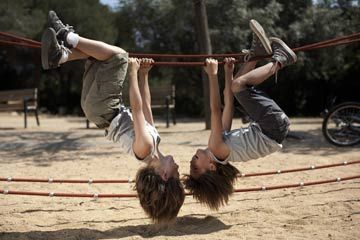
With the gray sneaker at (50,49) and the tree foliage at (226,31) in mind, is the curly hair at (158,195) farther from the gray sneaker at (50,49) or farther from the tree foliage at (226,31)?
the tree foliage at (226,31)

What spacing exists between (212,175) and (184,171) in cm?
202

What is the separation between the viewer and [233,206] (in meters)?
4.51

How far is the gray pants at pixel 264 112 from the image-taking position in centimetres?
367

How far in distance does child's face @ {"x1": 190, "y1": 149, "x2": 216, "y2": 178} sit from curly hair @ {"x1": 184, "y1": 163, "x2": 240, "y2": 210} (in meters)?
0.03

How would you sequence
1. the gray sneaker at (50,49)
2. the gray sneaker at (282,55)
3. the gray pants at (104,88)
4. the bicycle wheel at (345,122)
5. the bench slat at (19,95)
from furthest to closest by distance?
1. the bench slat at (19,95)
2. the bicycle wheel at (345,122)
3. the gray sneaker at (282,55)
4. the gray pants at (104,88)
5. the gray sneaker at (50,49)

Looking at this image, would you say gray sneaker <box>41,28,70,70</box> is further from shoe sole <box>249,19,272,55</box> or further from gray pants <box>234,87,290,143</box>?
shoe sole <box>249,19,272,55</box>

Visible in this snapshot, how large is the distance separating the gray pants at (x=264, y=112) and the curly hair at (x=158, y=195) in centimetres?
78

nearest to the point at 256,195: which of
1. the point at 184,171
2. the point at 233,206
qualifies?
the point at 233,206

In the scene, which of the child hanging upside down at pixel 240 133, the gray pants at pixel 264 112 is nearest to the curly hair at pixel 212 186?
the child hanging upside down at pixel 240 133

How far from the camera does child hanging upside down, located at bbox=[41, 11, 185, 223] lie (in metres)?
3.48

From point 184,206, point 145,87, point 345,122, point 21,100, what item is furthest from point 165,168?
point 21,100

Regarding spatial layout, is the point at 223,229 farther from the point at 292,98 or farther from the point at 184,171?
the point at 292,98

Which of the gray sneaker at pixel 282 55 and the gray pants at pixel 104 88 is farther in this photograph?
the gray sneaker at pixel 282 55

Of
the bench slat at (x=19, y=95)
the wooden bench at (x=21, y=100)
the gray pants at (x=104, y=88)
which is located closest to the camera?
the gray pants at (x=104, y=88)
